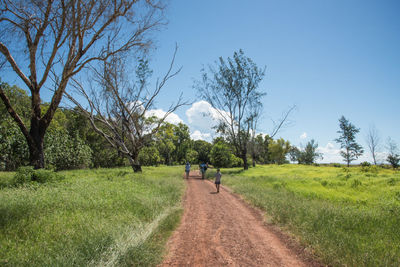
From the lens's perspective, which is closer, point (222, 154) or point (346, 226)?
point (346, 226)

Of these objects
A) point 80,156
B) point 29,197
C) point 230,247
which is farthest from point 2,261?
point 80,156

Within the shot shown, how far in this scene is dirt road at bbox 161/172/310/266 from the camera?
4.66 metres

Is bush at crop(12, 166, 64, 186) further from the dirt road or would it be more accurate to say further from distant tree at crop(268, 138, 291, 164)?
distant tree at crop(268, 138, 291, 164)

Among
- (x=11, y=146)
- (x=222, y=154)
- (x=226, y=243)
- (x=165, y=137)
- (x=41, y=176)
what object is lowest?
(x=226, y=243)

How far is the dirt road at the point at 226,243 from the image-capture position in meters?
4.66

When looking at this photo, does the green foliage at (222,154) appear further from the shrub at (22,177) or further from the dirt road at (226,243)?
the shrub at (22,177)

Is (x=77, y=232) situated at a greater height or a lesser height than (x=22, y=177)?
lesser

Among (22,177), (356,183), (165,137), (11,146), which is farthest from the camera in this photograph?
(165,137)

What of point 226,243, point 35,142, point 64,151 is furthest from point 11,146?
point 226,243

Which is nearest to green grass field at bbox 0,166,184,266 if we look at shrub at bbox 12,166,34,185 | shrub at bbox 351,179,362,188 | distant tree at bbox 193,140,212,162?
shrub at bbox 12,166,34,185

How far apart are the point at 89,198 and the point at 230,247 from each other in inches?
220

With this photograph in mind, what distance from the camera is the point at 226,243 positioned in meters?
5.60

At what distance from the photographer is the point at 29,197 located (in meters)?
6.74

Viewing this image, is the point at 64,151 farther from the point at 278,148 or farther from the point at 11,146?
the point at 278,148
